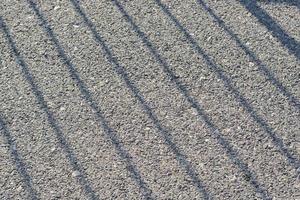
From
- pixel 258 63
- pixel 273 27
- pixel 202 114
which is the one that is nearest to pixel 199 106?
pixel 202 114

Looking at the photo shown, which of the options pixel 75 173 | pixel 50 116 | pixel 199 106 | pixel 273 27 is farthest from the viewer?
pixel 273 27

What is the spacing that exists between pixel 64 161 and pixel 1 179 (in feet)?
1.37

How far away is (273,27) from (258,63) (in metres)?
0.49

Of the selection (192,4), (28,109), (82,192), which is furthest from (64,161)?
(192,4)

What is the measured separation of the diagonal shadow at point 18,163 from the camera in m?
3.92

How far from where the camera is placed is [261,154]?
4168 millimetres

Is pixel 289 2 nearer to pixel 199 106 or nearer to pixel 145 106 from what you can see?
pixel 199 106

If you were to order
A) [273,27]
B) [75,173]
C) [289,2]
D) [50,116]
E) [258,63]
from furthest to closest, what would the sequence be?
[289,2], [273,27], [258,63], [50,116], [75,173]

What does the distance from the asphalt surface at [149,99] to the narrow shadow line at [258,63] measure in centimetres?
1

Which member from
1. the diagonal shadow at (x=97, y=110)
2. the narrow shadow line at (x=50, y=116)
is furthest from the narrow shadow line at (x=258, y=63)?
the narrow shadow line at (x=50, y=116)

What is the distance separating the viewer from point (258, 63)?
189 inches

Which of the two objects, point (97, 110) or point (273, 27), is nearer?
point (97, 110)

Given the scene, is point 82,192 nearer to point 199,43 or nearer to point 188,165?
point 188,165

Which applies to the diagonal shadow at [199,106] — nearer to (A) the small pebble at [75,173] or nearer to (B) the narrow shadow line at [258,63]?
(B) the narrow shadow line at [258,63]
